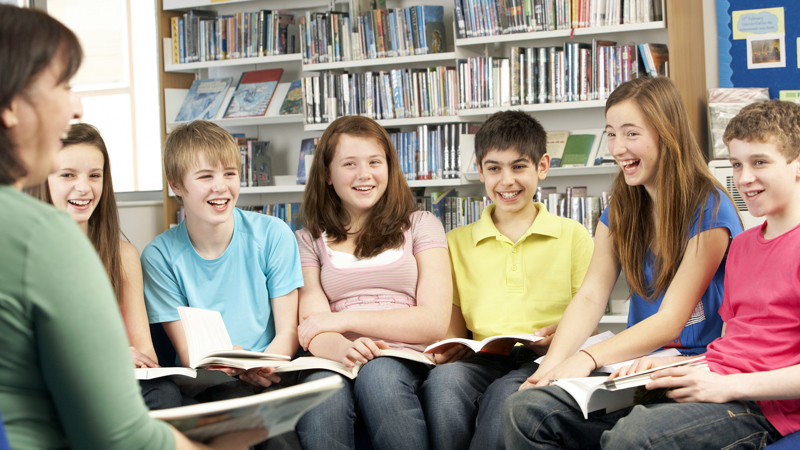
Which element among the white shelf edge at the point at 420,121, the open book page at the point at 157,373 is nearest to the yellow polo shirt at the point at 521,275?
the open book page at the point at 157,373

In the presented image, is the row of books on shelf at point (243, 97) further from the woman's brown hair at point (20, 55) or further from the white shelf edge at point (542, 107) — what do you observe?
the woman's brown hair at point (20, 55)

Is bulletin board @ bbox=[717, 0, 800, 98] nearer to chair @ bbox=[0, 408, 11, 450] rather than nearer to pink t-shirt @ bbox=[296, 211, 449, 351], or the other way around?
pink t-shirt @ bbox=[296, 211, 449, 351]

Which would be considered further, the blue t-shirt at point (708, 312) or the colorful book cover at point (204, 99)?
the colorful book cover at point (204, 99)

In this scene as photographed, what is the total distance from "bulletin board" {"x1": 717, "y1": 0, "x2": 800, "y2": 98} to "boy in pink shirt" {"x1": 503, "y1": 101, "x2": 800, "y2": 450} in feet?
6.20

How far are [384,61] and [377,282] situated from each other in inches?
67.3

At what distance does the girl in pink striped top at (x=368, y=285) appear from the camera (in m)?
1.50

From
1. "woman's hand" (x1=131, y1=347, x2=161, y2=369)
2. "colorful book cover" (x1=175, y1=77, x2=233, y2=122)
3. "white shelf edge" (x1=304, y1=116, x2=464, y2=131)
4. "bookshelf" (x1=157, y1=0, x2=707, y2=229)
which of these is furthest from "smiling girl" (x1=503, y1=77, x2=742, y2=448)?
"colorful book cover" (x1=175, y1=77, x2=233, y2=122)

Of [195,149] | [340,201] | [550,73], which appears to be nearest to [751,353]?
[340,201]

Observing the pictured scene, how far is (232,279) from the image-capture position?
5.75 feet

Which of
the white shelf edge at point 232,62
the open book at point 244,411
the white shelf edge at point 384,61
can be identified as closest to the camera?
the open book at point 244,411

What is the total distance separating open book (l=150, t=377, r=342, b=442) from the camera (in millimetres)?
731

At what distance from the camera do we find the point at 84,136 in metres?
1.66

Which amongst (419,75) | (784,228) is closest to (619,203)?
(784,228)

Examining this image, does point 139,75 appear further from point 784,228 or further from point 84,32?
point 784,228
